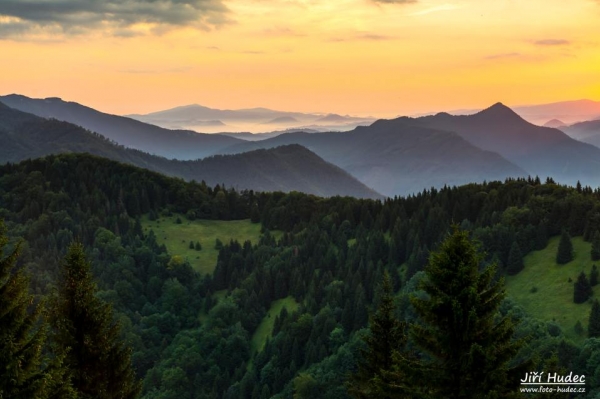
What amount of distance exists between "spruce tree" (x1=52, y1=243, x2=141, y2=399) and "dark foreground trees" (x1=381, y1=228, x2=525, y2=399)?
54.2 feet

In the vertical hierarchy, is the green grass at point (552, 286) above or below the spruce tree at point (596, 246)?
below

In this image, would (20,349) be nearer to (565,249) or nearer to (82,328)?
(82,328)

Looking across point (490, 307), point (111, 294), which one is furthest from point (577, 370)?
point (111, 294)

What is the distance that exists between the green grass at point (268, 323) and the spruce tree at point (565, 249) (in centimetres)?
7516

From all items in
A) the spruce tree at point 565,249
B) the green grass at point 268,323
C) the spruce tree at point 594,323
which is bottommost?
the green grass at point 268,323

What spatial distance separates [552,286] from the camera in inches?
5177

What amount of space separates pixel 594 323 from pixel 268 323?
9881cm

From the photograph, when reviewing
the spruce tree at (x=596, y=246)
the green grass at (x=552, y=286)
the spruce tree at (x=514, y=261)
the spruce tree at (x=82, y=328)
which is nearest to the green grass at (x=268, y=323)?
the spruce tree at (x=514, y=261)

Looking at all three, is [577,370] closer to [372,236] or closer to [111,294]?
[372,236]

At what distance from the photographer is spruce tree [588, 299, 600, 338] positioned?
105m

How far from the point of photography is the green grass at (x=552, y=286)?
117 m

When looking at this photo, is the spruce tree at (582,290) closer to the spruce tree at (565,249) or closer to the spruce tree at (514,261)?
the spruce tree at (565,249)

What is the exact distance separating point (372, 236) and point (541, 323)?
89982 mm

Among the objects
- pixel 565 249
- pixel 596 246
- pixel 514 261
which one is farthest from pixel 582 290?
pixel 514 261
